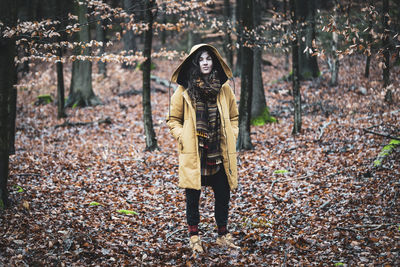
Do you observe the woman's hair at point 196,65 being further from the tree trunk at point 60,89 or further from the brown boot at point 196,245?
the tree trunk at point 60,89

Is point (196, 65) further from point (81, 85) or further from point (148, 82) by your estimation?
point (81, 85)

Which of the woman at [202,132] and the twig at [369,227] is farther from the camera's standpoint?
the twig at [369,227]

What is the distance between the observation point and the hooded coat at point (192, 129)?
4418 mm

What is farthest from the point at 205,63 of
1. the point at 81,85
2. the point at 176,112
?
the point at 81,85

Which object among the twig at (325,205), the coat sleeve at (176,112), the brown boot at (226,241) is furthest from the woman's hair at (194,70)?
the twig at (325,205)

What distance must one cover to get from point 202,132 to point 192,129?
A: 0.46ft

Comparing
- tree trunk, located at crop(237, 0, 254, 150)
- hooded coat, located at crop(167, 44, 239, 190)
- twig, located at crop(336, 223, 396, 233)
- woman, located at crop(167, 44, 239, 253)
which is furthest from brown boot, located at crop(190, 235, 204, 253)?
tree trunk, located at crop(237, 0, 254, 150)

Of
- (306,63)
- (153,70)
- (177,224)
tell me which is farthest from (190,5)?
(153,70)

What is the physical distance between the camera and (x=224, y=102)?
4.66 m

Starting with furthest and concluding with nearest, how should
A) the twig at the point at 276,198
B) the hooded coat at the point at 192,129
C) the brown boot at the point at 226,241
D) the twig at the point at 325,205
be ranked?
the twig at the point at 276,198
the twig at the point at 325,205
the brown boot at the point at 226,241
the hooded coat at the point at 192,129

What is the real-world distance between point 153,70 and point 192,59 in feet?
76.9

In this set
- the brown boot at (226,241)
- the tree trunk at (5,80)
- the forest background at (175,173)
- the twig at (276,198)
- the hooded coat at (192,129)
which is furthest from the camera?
the twig at (276,198)

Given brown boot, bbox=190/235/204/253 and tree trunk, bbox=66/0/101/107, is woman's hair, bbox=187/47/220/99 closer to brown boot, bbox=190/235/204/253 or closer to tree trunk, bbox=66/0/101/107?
A: brown boot, bbox=190/235/204/253

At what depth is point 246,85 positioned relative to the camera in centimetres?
1033
